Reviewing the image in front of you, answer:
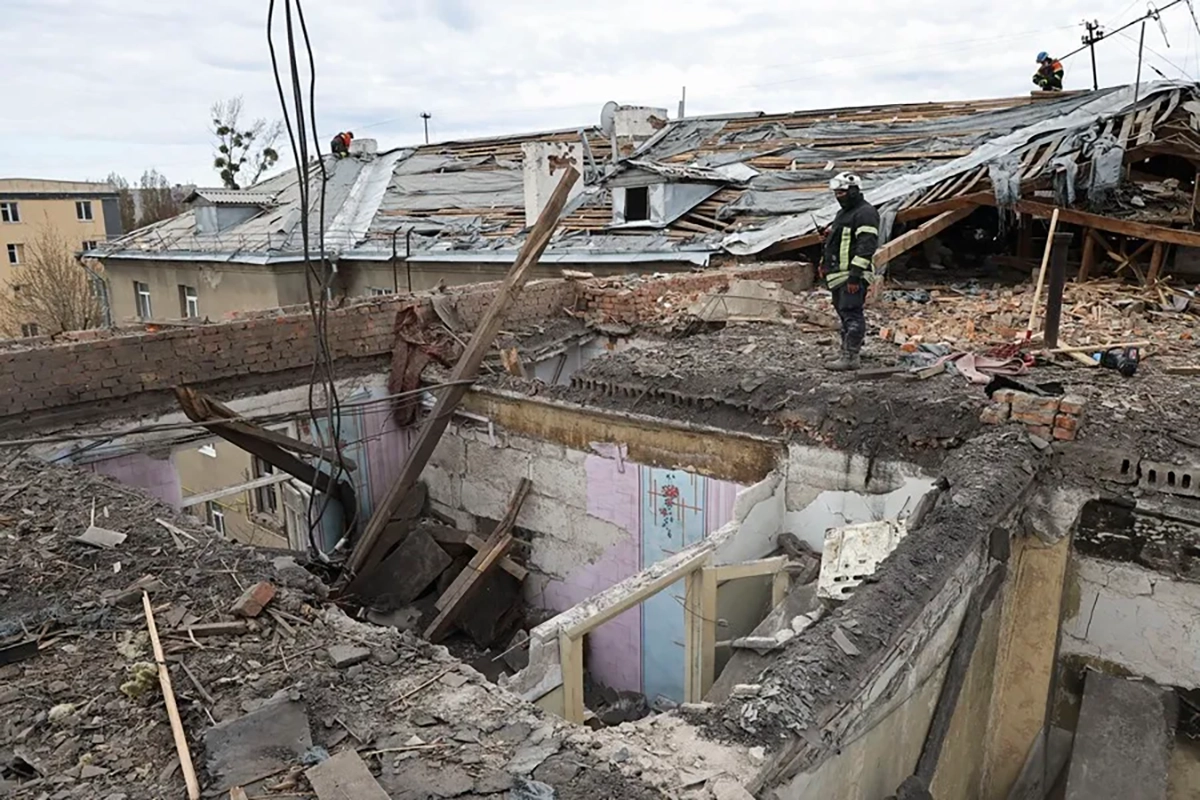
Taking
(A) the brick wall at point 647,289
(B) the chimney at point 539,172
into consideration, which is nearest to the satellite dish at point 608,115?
(B) the chimney at point 539,172

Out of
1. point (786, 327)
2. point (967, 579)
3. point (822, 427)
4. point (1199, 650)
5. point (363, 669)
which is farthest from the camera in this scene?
point (786, 327)

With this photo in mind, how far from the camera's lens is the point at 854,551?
565cm

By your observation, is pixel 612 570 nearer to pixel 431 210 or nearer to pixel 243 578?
pixel 243 578

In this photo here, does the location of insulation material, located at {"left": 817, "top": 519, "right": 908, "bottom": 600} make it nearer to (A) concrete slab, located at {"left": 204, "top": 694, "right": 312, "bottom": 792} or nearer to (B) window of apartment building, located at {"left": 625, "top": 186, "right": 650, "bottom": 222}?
(A) concrete slab, located at {"left": 204, "top": 694, "right": 312, "bottom": 792}

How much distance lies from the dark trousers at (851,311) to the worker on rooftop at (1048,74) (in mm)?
11489

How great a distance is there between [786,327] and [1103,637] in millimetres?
5011

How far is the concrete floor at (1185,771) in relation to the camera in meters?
5.55

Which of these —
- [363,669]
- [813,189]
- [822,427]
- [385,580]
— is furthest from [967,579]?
[813,189]

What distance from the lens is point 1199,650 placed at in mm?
5410

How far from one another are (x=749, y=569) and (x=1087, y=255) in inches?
349

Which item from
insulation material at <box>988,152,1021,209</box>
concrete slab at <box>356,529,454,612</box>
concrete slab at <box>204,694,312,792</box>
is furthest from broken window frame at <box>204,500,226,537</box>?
insulation material at <box>988,152,1021,209</box>

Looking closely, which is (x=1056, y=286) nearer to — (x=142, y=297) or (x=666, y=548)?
(x=666, y=548)

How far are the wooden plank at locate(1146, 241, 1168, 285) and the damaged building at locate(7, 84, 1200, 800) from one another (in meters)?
0.21

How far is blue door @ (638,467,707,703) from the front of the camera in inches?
285
